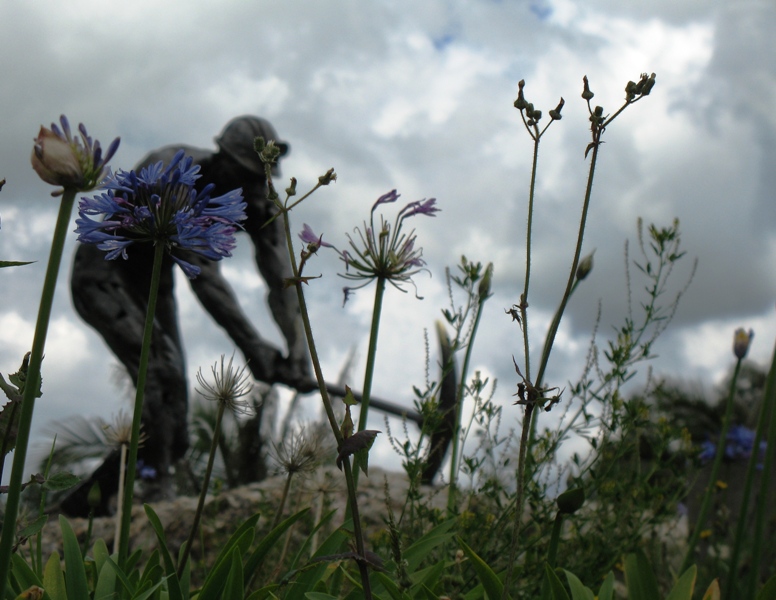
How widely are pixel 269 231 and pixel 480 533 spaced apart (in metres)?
5.09

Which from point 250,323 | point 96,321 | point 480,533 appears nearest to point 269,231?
point 250,323

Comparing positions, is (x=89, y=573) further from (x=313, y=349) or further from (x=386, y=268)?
(x=313, y=349)

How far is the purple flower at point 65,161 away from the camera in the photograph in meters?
0.91

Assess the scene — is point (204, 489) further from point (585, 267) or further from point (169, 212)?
point (585, 267)

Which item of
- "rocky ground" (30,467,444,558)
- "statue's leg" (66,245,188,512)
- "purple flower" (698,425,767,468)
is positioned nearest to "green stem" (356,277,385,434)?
"rocky ground" (30,467,444,558)

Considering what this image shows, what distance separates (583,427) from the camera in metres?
2.45

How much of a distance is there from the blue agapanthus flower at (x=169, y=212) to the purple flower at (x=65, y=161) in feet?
1.28

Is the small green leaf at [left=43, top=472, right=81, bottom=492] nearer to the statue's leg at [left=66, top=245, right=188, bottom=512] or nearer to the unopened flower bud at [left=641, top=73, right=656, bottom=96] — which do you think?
the unopened flower bud at [left=641, top=73, right=656, bottom=96]

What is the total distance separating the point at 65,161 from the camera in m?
0.91

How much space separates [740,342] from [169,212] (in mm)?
1796

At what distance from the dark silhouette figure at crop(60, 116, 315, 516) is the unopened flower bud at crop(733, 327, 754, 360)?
13.6ft

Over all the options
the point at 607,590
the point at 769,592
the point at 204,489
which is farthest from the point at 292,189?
the point at 769,592

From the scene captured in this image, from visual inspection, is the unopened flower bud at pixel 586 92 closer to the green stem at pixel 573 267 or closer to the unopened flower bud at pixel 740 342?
the green stem at pixel 573 267

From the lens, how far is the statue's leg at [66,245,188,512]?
20.9 feet
